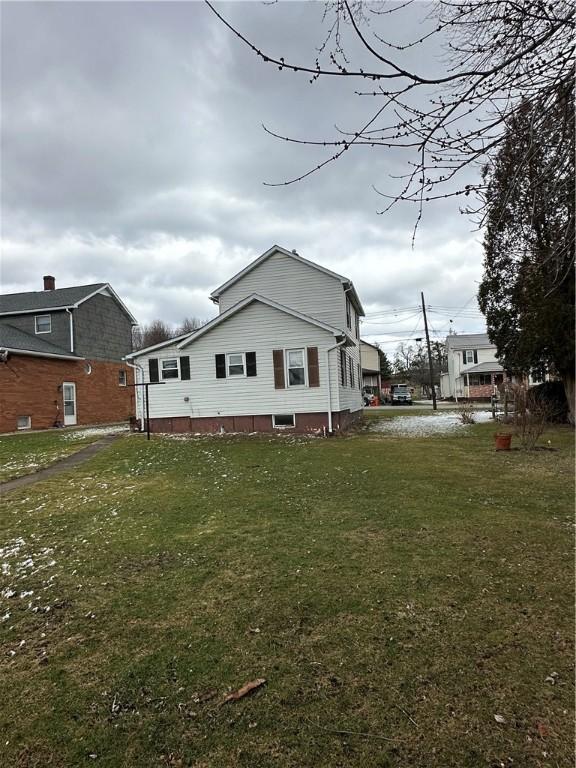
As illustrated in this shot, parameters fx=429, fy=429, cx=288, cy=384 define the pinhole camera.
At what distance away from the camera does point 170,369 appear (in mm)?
17594

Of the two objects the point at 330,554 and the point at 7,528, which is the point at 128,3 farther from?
the point at 7,528

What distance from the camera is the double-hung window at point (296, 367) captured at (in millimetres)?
16234

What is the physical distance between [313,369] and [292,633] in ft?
43.7

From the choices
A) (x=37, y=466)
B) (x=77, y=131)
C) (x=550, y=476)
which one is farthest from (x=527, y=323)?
(x=37, y=466)

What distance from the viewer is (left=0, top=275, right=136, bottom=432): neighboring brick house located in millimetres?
19703

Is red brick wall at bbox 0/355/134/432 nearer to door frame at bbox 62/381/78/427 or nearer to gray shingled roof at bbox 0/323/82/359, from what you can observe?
door frame at bbox 62/381/78/427

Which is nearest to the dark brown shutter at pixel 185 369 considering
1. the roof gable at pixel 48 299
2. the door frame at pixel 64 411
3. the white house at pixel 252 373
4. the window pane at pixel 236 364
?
the white house at pixel 252 373

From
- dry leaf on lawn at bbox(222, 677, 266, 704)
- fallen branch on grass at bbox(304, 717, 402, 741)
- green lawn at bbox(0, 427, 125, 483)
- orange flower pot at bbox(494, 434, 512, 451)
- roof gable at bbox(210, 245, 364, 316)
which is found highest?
roof gable at bbox(210, 245, 364, 316)

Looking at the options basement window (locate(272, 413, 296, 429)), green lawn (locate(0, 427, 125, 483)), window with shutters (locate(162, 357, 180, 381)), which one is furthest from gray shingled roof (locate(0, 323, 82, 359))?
basement window (locate(272, 413, 296, 429))

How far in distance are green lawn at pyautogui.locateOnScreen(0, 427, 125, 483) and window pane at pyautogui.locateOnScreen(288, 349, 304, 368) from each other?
782 centimetres

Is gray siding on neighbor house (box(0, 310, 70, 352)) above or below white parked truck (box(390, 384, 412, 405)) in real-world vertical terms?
above

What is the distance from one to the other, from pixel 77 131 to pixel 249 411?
1030 centimetres

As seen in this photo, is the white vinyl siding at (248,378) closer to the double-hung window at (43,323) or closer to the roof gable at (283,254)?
the roof gable at (283,254)

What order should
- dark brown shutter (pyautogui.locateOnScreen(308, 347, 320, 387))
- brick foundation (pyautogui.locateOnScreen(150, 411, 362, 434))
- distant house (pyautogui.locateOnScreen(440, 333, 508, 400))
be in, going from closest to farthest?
dark brown shutter (pyautogui.locateOnScreen(308, 347, 320, 387)) → brick foundation (pyautogui.locateOnScreen(150, 411, 362, 434)) → distant house (pyautogui.locateOnScreen(440, 333, 508, 400))
